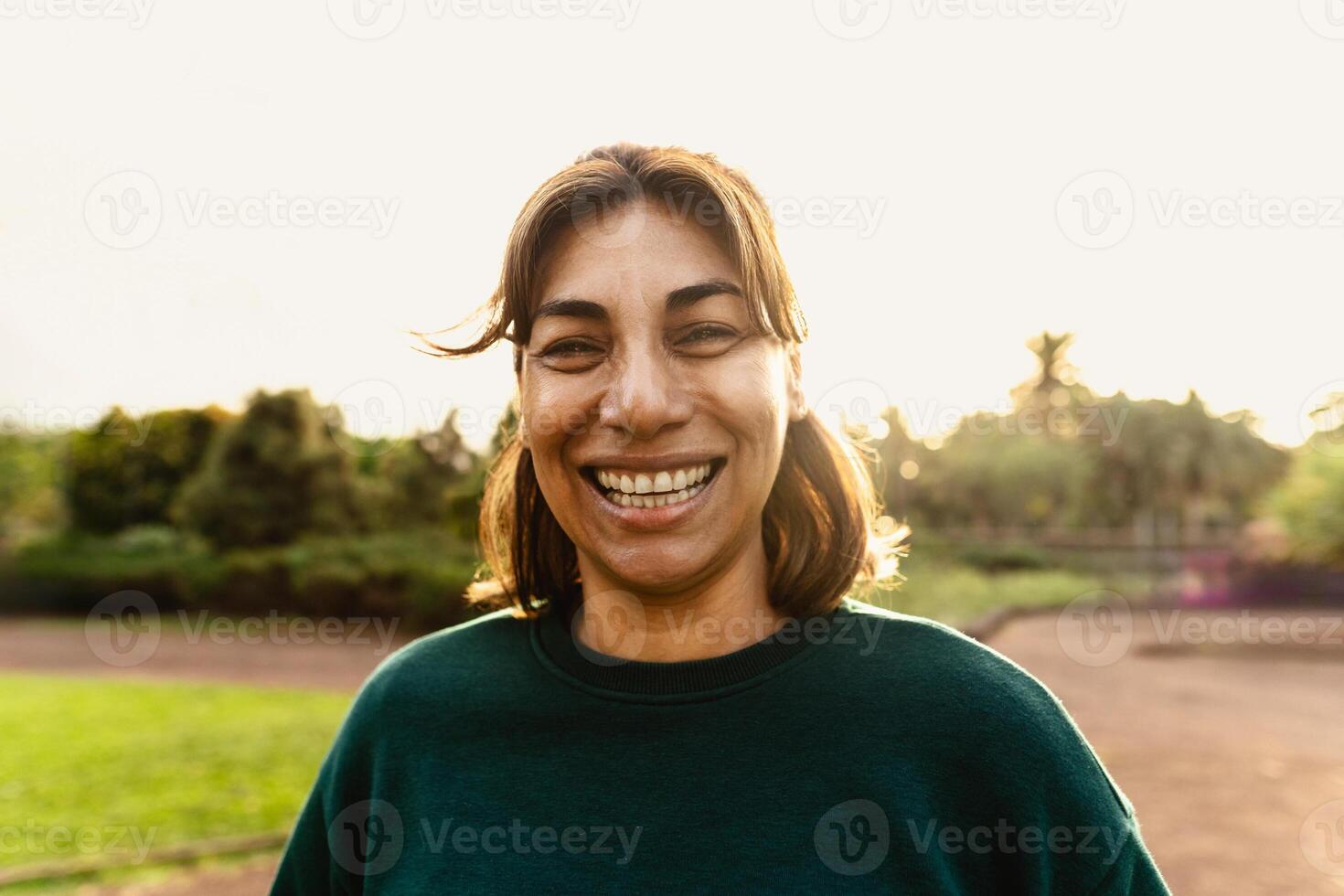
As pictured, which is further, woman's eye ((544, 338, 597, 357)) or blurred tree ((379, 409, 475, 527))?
blurred tree ((379, 409, 475, 527))

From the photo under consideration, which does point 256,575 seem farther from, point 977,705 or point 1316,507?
point 1316,507

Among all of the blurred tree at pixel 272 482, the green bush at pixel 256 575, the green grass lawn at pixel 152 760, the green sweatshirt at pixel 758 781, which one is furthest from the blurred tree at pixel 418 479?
the green sweatshirt at pixel 758 781

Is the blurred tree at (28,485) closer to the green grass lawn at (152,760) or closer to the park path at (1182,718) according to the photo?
the park path at (1182,718)

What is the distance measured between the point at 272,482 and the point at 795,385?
2042 centimetres

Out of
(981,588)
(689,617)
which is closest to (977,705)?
(689,617)

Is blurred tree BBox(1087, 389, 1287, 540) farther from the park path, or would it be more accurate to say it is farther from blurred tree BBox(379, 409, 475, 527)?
blurred tree BBox(379, 409, 475, 527)

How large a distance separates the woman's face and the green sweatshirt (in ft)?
0.77

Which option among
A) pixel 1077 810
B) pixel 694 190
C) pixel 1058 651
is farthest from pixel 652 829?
pixel 1058 651

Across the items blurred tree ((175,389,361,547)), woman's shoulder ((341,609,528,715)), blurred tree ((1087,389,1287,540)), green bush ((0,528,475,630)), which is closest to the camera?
woman's shoulder ((341,609,528,715))

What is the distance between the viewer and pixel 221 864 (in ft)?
19.7

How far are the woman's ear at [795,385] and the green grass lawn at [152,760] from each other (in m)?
6.24

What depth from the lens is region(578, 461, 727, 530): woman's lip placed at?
1666mm

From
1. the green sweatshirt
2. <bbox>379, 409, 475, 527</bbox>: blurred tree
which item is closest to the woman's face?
the green sweatshirt

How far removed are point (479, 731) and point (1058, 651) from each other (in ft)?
51.6
